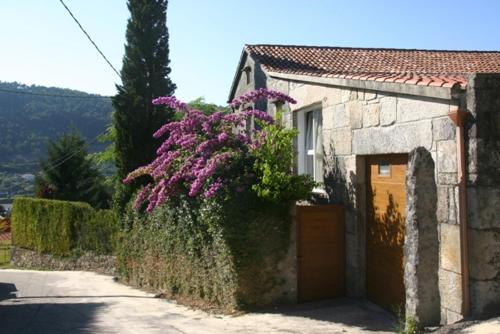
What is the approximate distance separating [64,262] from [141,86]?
27.9 feet

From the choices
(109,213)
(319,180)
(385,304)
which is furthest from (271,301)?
(109,213)

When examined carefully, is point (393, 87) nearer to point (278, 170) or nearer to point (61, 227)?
point (278, 170)

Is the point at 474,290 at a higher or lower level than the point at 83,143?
lower

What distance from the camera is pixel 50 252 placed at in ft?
72.3

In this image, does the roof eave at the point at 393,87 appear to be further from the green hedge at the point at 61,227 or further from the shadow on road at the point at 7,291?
the green hedge at the point at 61,227

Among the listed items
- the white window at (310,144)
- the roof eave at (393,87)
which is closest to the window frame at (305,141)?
the white window at (310,144)

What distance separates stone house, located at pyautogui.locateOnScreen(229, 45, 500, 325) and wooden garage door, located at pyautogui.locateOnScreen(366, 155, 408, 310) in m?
0.02

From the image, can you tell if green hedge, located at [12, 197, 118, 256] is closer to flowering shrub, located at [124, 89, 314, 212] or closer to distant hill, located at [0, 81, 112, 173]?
flowering shrub, located at [124, 89, 314, 212]

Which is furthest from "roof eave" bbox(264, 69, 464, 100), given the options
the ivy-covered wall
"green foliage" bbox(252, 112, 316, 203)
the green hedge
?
the green hedge

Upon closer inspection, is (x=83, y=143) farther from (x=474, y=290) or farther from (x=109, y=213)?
(x=474, y=290)

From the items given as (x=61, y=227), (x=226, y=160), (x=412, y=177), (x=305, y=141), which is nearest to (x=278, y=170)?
(x=226, y=160)

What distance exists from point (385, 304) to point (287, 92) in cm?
560

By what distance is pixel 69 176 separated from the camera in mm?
29094

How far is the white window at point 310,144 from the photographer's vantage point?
A: 10.2 meters
